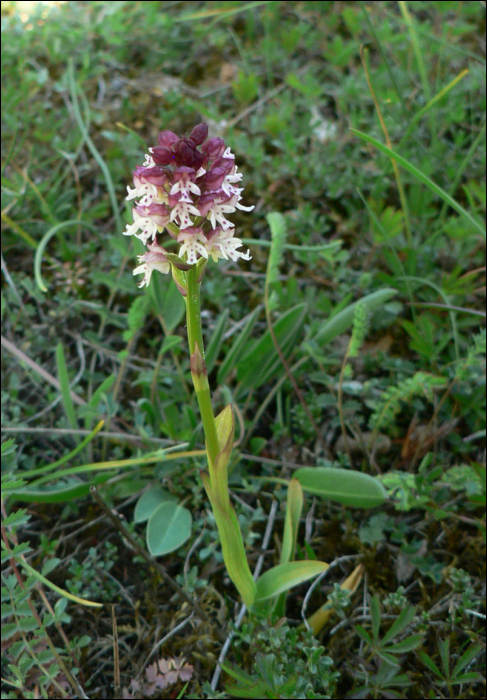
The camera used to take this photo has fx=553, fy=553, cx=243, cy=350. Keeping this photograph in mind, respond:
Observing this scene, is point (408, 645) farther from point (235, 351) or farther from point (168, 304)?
point (168, 304)

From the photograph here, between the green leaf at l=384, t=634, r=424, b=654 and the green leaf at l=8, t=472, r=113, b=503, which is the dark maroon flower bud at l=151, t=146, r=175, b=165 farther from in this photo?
the green leaf at l=384, t=634, r=424, b=654

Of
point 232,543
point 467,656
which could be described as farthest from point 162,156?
point 467,656

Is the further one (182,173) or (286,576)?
(286,576)

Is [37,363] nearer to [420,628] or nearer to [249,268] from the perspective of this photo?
[249,268]

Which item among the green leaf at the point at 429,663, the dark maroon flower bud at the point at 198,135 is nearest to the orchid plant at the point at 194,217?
the dark maroon flower bud at the point at 198,135

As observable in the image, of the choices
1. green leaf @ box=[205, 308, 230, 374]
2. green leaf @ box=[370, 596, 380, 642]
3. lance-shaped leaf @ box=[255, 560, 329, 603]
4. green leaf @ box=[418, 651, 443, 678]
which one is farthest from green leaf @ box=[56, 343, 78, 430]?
green leaf @ box=[418, 651, 443, 678]
